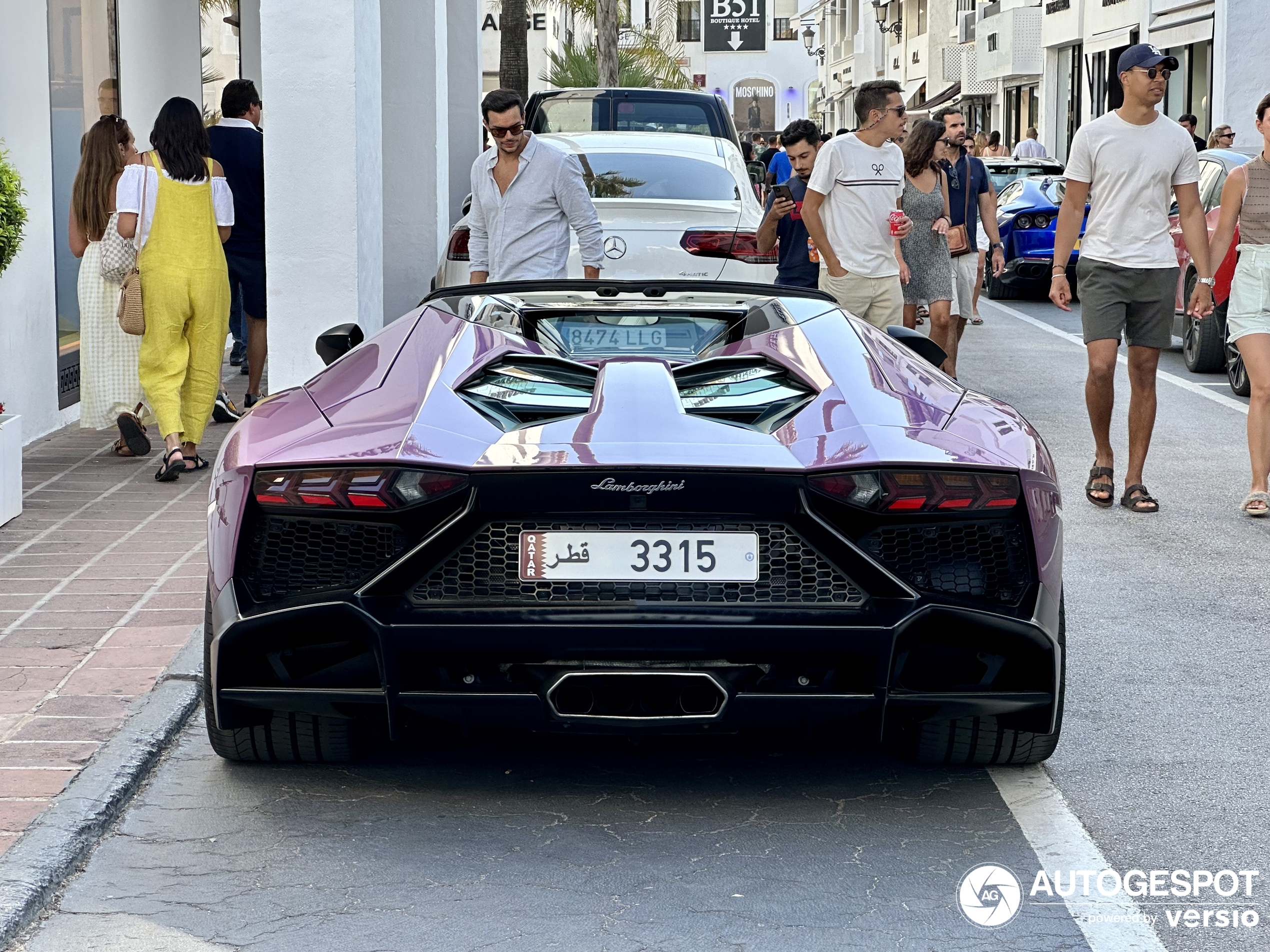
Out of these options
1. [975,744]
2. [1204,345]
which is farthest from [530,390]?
[1204,345]

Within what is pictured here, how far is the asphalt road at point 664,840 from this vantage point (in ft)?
11.7

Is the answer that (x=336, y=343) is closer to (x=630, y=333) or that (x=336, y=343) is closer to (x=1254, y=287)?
(x=630, y=333)

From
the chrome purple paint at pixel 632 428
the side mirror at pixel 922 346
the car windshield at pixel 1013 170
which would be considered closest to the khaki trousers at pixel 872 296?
the side mirror at pixel 922 346

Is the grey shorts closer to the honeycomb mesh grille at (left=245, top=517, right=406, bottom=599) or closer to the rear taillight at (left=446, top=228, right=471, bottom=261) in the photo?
the rear taillight at (left=446, top=228, right=471, bottom=261)

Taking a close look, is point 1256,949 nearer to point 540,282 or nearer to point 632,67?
point 540,282

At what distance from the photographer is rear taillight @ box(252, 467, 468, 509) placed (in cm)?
391

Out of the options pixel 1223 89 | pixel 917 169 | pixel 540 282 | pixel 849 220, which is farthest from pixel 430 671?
pixel 1223 89

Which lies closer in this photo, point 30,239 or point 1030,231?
point 30,239

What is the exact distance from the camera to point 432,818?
13.8ft

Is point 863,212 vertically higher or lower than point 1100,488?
higher

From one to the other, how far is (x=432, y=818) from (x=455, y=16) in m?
16.4

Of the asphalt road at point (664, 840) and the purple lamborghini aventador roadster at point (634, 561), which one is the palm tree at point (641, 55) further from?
the purple lamborghini aventador roadster at point (634, 561)

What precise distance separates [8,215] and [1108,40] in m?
37.7

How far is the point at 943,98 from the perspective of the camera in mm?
61094
